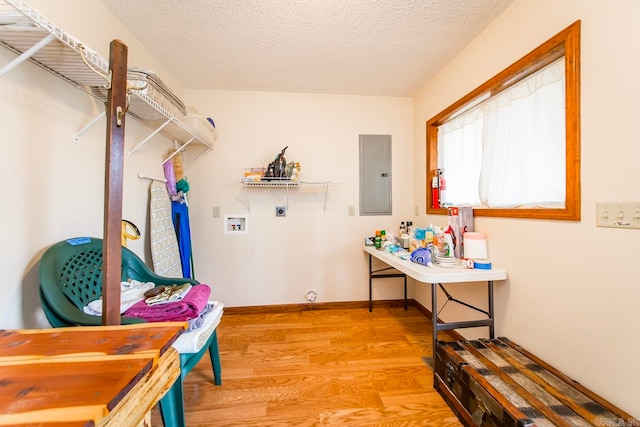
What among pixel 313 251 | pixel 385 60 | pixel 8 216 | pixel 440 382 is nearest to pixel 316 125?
pixel 385 60

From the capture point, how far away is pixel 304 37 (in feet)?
5.44

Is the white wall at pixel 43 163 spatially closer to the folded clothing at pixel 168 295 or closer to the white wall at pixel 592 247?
the folded clothing at pixel 168 295

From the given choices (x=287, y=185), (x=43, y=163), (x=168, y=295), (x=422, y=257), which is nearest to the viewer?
(x=43, y=163)

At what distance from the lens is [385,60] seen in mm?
1937

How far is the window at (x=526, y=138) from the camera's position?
1.10m

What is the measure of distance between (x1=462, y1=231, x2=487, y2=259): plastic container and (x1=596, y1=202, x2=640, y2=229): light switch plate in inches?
23.8

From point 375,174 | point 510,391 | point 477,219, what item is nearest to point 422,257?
point 477,219

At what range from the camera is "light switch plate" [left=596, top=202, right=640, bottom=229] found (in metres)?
0.89

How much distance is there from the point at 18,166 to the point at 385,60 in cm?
233

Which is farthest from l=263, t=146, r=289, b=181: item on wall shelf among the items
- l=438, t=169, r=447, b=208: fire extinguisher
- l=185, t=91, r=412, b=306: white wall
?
l=438, t=169, r=447, b=208: fire extinguisher

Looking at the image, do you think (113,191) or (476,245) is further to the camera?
(476,245)

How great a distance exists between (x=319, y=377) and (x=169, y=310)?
1.02 meters

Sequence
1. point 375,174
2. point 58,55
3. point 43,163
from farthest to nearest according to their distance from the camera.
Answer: point 375,174 < point 43,163 < point 58,55

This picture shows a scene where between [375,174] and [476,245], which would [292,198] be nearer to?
[375,174]
